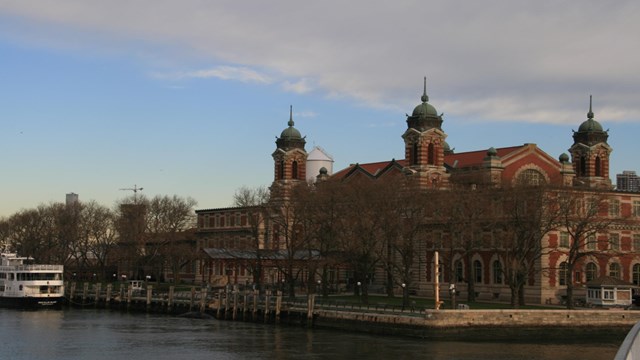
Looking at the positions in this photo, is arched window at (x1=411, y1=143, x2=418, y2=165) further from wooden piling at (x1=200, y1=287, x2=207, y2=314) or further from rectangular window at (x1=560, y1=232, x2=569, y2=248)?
wooden piling at (x1=200, y1=287, x2=207, y2=314)

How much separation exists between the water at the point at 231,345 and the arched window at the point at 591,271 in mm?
24993

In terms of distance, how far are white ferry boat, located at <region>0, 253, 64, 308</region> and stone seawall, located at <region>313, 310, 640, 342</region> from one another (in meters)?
49.2

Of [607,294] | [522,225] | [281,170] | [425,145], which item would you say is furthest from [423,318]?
[281,170]

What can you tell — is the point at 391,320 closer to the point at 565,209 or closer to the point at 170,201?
the point at 565,209

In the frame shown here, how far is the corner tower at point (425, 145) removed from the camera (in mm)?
116744

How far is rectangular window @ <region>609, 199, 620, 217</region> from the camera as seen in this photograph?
10434cm

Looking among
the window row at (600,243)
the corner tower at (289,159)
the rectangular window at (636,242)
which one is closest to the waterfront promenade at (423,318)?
the window row at (600,243)

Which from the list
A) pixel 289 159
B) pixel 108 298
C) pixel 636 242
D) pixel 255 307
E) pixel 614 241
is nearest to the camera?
pixel 255 307

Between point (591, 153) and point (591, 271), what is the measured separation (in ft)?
102

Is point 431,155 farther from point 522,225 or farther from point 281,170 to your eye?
point 281,170

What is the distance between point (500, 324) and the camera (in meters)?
75.4

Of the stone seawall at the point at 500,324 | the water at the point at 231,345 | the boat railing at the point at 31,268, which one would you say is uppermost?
the boat railing at the point at 31,268

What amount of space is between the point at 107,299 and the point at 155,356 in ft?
192

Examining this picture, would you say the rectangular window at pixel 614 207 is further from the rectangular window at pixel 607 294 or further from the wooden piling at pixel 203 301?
the wooden piling at pixel 203 301
